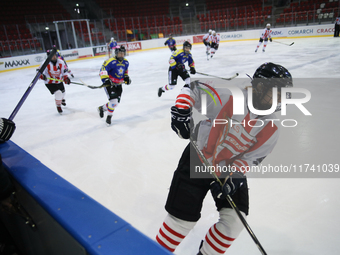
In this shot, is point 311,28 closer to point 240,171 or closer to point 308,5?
point 308,5

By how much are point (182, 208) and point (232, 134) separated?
53cm

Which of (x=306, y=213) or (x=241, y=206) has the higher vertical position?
(x=241, y=206)

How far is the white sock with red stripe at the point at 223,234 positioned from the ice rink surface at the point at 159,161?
389mm

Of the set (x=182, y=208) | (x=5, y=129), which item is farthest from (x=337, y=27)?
(x=5, y=129)

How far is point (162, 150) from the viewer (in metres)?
3.34

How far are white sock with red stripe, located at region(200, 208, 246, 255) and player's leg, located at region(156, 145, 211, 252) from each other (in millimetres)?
130

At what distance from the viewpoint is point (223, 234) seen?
1.41 m

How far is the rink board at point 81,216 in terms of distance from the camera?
0.91 metres

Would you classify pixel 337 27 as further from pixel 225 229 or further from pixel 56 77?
pixel 225 229

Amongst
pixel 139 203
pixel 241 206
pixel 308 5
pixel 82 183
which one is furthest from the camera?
pixel 308 5

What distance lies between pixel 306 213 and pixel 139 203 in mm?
1432

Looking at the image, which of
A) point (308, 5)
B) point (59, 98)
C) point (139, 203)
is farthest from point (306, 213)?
point (308, 5)

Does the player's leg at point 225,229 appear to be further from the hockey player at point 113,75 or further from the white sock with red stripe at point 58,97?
the white sock with red stripe at point 58,97

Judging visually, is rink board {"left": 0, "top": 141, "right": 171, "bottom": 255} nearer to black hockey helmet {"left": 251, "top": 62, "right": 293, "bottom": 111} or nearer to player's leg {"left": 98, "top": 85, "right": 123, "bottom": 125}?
black hockey helmet {"left": 251, "top": 62, "right": 293, "bottom": 111}
